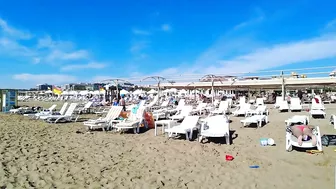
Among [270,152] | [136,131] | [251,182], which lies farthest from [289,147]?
[136,131]

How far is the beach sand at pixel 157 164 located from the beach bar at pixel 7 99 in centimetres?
1103

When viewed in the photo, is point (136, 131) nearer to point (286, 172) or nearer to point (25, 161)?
point (25, 161)

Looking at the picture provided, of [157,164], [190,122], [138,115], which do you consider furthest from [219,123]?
[138,115]

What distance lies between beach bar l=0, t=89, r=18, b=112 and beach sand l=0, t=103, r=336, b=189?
36.2 ft

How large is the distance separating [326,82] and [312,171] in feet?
49.2

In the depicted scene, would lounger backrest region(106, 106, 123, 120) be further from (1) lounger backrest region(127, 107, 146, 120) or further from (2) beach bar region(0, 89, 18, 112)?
(2) beach bar region(0, 89, 18, 112)

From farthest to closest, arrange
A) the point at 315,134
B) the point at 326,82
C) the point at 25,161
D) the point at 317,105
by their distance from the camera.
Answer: the point at 326,82 < the point at 317,105 < the point at 315,134 < the point at 25,161

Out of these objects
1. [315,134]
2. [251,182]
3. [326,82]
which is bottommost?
[251,182]

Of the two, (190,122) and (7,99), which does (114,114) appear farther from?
(7,99)

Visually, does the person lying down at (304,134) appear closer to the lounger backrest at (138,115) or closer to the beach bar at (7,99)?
the lounger backrest at (138,115)

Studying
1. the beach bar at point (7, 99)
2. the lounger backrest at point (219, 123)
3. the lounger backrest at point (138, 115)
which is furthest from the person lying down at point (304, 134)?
the beach bar at point (7, 99)

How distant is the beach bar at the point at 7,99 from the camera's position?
640 inches

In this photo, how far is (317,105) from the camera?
38.5 feet

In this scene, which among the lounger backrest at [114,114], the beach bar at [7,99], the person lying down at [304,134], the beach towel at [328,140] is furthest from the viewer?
the beach bar at [7,99]
